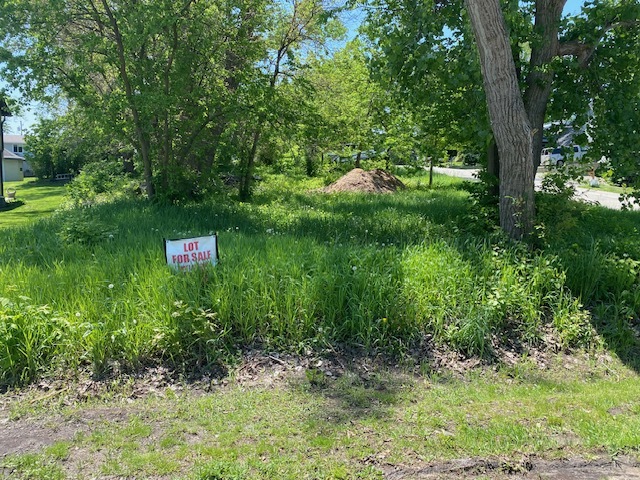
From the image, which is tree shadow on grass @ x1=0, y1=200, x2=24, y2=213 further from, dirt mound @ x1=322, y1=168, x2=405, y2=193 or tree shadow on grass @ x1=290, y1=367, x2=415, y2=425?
tree shadow on grass @ x1=290, y1=367, x2=415, y2=425

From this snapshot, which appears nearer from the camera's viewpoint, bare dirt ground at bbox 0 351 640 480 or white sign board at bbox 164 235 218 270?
bare dirt ground at bbox 0 351 640 480

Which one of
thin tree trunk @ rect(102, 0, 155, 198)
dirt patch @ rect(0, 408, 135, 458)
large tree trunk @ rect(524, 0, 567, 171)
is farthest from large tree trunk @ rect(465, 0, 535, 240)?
thin tree trunk @ rect(102, 0, 155, 198)

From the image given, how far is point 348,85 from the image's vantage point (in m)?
19.2

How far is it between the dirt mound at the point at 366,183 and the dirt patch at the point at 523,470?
13.5m

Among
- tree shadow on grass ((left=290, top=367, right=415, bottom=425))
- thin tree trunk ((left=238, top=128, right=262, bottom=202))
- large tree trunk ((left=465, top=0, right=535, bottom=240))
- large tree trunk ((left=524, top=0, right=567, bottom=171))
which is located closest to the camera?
tree shadow on grass ((left=290, top=367, right=415, bottom=425))

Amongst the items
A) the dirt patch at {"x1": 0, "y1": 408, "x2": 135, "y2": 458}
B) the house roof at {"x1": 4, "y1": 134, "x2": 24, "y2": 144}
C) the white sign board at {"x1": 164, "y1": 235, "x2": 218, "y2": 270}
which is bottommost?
the dirt patch at {"x1": 0, "y1": 408, "x2": 135, "y2": 458}

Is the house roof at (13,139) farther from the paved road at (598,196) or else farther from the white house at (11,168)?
the paved road at (598,196)

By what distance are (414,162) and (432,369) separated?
58.7ft

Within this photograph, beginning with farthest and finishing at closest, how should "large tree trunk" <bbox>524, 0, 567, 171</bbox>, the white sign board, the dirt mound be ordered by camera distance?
the dirt mound
"large tree trunk" <bbox>524, 0, 567, 171</bbox>
the white sign board

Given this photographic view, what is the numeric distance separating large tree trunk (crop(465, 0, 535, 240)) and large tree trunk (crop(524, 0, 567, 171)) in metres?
1.26

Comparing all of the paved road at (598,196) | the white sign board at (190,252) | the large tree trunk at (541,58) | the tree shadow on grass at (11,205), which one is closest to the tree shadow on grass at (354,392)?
the white sign board at (190,252)

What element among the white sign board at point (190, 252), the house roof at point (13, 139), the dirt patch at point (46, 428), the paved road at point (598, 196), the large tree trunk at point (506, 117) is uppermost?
the house roof at point (13, 139)

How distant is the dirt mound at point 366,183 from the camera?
16.4 metres

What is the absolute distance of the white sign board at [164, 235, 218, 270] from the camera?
15.2 feet
